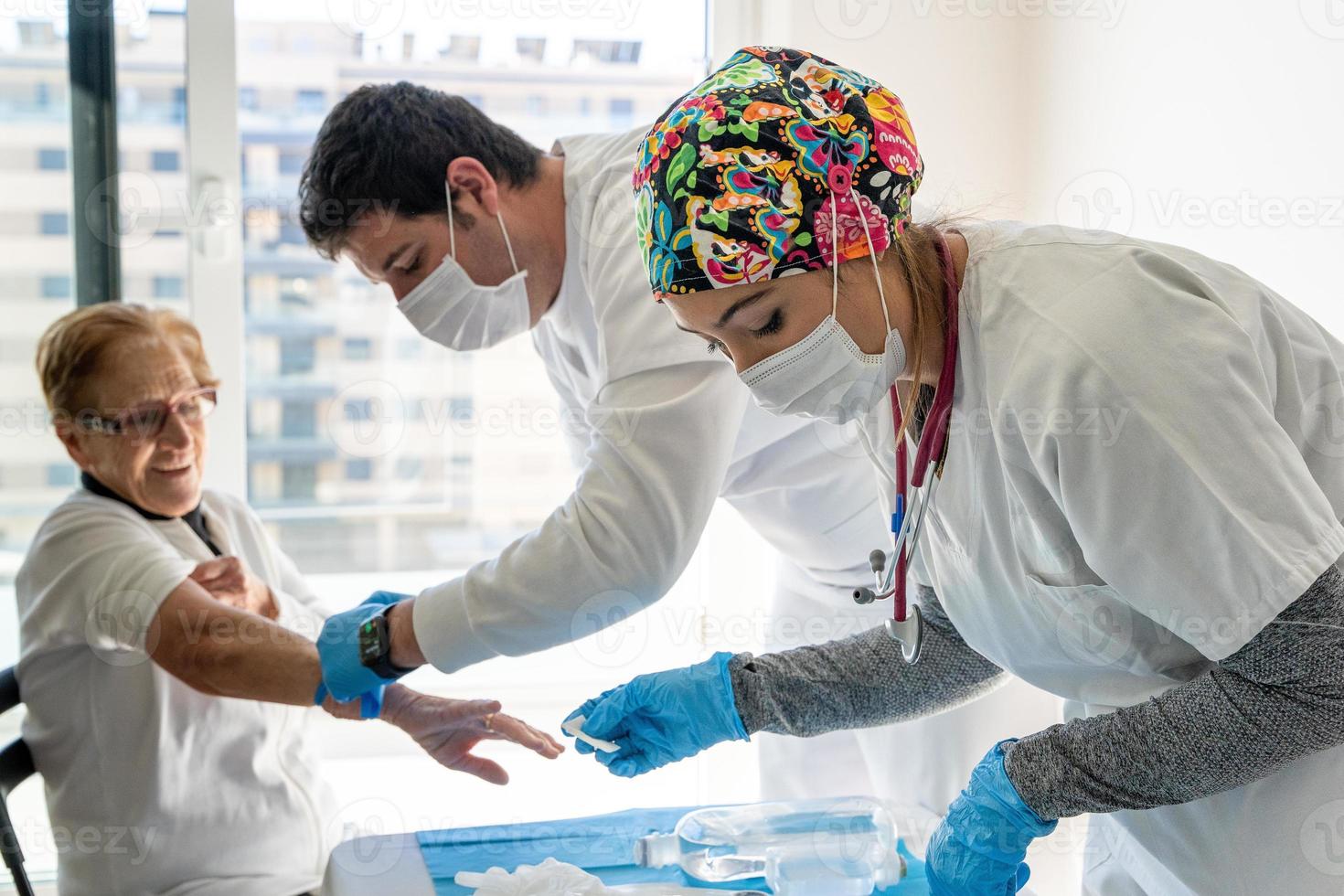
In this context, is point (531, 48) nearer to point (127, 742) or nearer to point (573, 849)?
point (127, 742)

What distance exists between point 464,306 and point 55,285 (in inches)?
66.4

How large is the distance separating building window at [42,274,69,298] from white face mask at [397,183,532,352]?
1.59 metres

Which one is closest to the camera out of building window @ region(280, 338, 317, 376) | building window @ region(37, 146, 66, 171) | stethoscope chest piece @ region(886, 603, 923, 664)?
stethoscope chest piece @ region(886, 603, 923, 664)

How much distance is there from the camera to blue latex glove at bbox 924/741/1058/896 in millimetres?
1097

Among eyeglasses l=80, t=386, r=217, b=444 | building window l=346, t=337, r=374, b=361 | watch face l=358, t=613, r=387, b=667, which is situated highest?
building window l=346, t=337, r=374, b=361

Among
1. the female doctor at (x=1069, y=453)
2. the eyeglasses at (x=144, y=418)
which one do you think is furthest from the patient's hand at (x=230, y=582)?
the female doctor at (x=1069, y=453)

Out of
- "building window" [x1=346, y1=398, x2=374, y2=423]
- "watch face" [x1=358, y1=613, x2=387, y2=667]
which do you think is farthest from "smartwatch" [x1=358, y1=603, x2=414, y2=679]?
"building window" [x1=346, y1=398, x2=374, y2=423]

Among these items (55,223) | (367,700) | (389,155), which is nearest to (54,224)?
(55,223)

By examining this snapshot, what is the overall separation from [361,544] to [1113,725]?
2472 mm

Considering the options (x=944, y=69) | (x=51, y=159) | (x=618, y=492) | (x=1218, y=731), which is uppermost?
(x=944, y=69)

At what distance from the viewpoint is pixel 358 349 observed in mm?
3033

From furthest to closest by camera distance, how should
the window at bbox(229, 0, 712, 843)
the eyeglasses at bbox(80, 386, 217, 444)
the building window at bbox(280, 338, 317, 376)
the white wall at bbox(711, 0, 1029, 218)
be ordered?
the building window at bbox(280, 338, 317, 376), the window at bbox(229, 0, 712, 843), the white wall at bbox(711, 0, 1029, 218), the eyeglasses at bbox(80, 386, 217, 444)

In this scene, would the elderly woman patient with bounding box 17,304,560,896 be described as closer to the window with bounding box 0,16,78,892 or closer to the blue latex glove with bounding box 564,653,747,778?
the blue latex glove with bounding box 564,653,747,778

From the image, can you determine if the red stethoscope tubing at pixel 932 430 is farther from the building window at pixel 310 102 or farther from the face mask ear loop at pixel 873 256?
the building window at pixel 310 102
